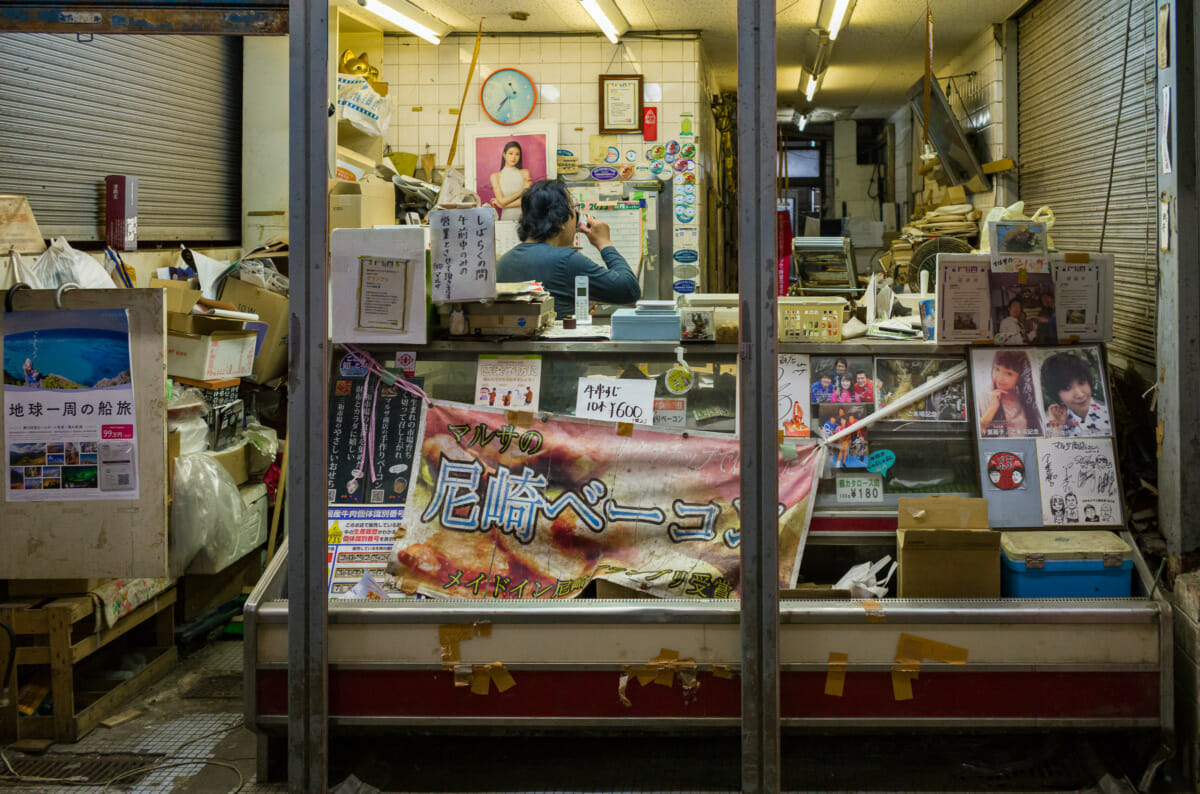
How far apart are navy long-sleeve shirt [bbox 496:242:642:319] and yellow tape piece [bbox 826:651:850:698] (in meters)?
2.13

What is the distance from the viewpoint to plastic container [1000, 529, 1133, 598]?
3.41 m

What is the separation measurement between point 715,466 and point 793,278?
6.60 meters

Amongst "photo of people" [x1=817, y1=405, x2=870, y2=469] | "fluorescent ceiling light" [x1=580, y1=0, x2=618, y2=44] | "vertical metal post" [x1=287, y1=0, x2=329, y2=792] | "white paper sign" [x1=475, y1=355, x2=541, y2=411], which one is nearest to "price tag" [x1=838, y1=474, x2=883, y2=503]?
"photo of people" [x1=817, y1=405, x2=870, y2=469]

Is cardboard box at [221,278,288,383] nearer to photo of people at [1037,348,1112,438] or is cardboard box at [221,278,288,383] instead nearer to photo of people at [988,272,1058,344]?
photo of people at [988,272,1058,344]

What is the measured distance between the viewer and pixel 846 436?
3.80 m

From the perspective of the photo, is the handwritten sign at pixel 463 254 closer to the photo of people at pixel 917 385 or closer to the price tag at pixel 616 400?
the price tag at pixel 616 400

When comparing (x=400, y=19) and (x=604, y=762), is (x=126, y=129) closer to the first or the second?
(x=400, y=19)

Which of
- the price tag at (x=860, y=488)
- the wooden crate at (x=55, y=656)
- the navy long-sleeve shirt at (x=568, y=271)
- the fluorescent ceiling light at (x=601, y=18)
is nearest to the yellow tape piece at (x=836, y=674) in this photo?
the price tag at (x=860, y=488)

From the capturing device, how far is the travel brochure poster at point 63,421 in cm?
394

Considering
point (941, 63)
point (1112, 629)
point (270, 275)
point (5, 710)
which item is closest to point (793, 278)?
point (941, 63)

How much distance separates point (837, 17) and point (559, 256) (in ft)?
12.9

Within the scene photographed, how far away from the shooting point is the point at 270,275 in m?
5.90

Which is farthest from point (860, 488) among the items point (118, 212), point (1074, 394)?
point (118, 212)

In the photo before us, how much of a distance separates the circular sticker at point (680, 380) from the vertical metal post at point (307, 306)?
4.43 feet
